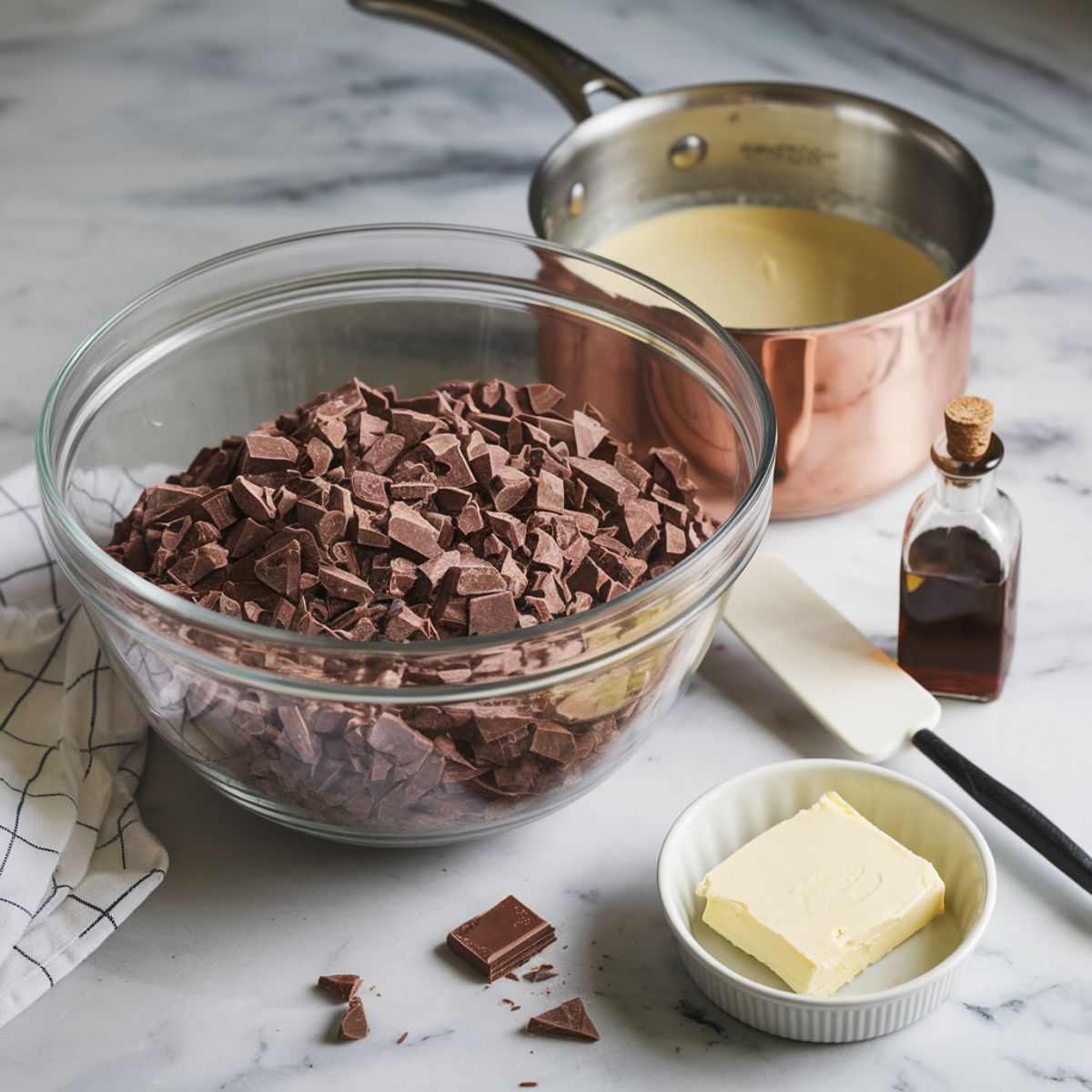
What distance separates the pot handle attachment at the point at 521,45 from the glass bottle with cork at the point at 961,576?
2.13 ft

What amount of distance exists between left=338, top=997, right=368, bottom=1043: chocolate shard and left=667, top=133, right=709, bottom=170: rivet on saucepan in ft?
3.48

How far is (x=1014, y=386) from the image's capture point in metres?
1.73

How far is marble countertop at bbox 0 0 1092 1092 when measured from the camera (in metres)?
1.12

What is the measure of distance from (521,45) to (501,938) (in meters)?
1.03

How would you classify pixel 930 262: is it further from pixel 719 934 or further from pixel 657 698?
pixel 719 934

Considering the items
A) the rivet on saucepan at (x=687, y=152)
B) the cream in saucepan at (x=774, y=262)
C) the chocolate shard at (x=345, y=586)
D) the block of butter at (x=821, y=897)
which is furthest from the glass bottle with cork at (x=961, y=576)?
the rivet on saucepan at (x=687, y=152)

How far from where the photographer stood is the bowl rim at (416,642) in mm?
1024

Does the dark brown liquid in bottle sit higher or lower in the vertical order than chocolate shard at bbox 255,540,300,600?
lower

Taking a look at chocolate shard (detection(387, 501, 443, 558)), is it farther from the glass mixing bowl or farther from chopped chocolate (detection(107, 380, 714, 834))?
the glass mixing bowl

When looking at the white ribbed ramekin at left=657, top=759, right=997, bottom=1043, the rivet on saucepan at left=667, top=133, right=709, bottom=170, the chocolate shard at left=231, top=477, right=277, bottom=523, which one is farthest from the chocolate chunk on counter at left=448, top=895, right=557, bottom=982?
the rivet on saucepan at left=667, top=133, right=709, bottom=170

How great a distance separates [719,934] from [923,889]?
151 mm

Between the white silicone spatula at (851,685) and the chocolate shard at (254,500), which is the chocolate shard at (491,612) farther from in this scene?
the white silicone spatula at (851,685)

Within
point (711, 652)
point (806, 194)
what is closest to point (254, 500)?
point (711, 652)

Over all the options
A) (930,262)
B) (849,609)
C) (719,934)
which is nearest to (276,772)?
(719,934)
